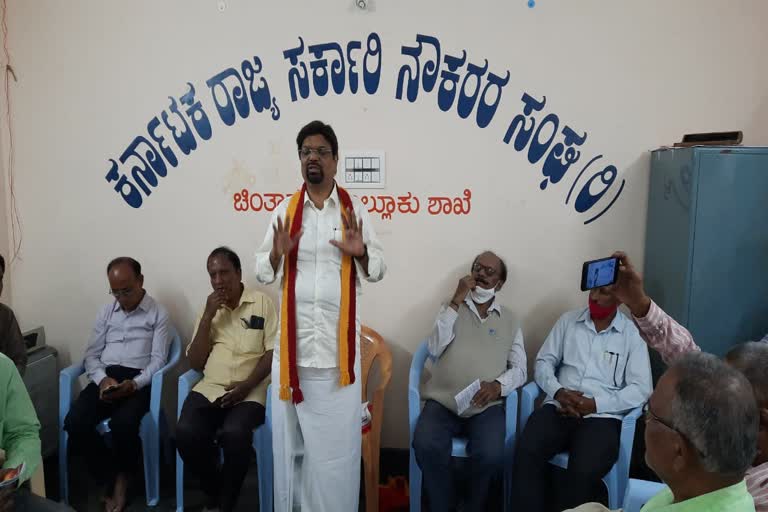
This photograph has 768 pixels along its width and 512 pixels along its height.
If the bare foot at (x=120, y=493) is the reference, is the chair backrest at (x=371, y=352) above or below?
above

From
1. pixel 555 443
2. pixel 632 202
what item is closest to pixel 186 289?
pixel 555 443

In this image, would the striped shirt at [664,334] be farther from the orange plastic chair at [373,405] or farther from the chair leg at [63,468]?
the chair leg at [63,468]

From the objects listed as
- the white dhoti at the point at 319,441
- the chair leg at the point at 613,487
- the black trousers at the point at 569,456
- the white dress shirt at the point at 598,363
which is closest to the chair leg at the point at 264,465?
the white dhoti at the point at 319,441

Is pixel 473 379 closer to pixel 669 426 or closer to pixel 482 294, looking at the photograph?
pixel 482 294

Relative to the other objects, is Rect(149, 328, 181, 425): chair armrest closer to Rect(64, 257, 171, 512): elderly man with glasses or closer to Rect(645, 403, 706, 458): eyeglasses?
Rect(64, 257, 171, 512): elderly man with glasses

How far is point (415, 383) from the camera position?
280 cm

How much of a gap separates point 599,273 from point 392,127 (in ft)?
5.34

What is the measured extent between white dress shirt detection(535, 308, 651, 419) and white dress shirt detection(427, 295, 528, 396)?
0.10 m

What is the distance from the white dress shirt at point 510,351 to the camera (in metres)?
2.74

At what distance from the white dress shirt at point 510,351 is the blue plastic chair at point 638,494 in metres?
1.07

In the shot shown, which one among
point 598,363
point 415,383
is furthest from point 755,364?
point 415,383

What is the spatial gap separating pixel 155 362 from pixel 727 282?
2837 mm

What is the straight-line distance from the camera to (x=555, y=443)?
8.16 feet

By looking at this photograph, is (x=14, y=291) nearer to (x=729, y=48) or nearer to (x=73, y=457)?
(x=73, y=457)
